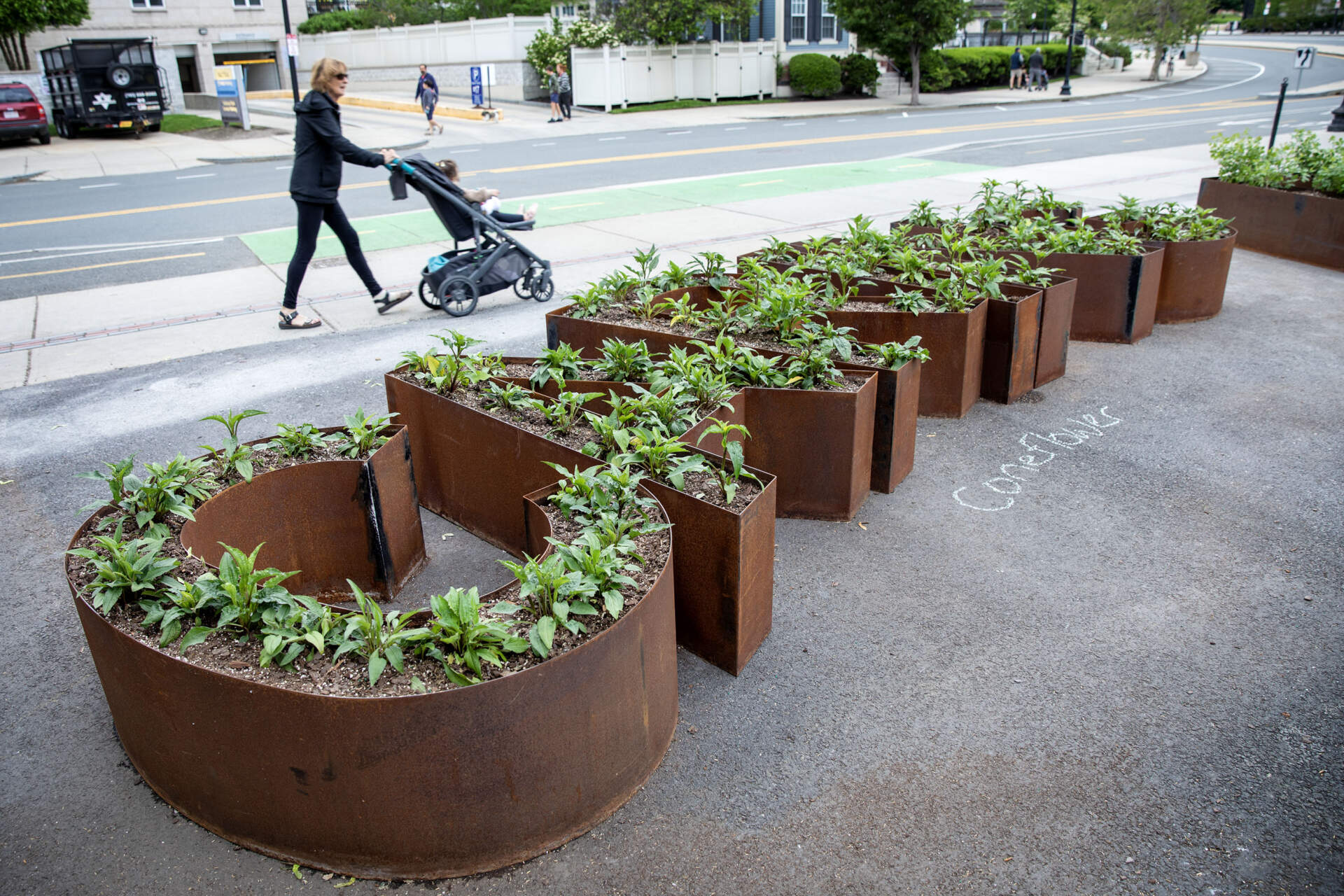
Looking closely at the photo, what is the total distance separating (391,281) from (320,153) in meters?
2.32

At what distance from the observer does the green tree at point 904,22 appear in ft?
108

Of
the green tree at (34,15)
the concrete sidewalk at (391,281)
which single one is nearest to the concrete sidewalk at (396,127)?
the green tree at (34,15)

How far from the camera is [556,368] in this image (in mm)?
5367

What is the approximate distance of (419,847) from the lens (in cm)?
297

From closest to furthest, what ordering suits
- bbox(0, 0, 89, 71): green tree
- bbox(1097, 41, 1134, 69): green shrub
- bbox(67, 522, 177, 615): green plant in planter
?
bbox(67, 522, 177, 615): green plant in planter → bbox(0, 0, 89, 71): green tree → bbox(1097, 41, 1134, 69): green shrub

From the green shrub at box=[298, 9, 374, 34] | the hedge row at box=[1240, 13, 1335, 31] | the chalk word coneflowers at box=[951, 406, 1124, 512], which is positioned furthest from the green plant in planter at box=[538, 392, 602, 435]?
the hedge row at box=[1240, 13, 1335, 31]

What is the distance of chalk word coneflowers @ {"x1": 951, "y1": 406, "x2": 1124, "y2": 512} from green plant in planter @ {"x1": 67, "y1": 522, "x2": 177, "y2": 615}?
13.3 ft

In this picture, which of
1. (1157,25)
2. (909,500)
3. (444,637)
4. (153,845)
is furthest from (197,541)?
(1157,25)

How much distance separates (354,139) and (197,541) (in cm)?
2318

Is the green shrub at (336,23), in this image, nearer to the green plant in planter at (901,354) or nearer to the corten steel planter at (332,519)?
the green plant in planter at (901,354)

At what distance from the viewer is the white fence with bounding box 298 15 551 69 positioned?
37.4 metres

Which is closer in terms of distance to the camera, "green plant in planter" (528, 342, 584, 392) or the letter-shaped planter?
"green plant in planter" (528, 342, 584, 392)

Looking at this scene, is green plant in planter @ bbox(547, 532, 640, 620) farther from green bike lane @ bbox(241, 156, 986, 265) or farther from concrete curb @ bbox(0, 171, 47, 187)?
concrete curb @ bbox(0, 171, 47, 187)

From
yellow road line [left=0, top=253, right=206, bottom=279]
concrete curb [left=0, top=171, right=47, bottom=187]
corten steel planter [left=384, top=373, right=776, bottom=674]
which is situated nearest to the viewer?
corten steel planter [left=384, top=373, right=776, bottom=674]
